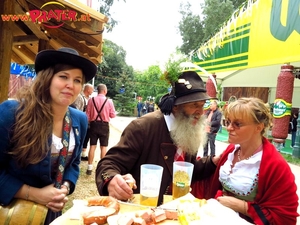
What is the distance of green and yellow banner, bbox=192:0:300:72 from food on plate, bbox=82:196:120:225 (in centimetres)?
571

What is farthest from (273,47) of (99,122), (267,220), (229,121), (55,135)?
(55,135)

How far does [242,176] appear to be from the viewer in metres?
1.75

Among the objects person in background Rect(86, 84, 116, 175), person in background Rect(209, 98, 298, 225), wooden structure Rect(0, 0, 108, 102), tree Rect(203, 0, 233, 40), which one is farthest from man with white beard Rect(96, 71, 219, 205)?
tree Rect(203, 0, 233, 40)

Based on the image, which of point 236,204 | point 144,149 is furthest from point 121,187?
point 236,204

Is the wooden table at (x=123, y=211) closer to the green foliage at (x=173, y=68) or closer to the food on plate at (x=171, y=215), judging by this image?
the food on plate at (x=171, y=215)

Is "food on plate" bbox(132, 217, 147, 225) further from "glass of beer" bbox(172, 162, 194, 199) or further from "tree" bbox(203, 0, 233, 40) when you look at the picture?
"tree" bbox(203, 0, 233, 40)

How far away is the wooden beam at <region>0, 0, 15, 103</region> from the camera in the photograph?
3383 millimetres

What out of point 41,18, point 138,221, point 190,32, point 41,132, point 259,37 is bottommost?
point 138,221

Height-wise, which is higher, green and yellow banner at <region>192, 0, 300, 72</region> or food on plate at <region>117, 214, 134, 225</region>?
green and yellow banner at <region>192, 0, 300, 72</region>

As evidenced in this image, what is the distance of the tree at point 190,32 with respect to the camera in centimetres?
2773

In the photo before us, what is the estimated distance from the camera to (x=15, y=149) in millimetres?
1508

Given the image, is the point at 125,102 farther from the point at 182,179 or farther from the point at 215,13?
the point at 182,179

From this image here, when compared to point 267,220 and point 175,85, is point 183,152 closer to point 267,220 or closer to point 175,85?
point 175,85

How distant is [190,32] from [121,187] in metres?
28.4
